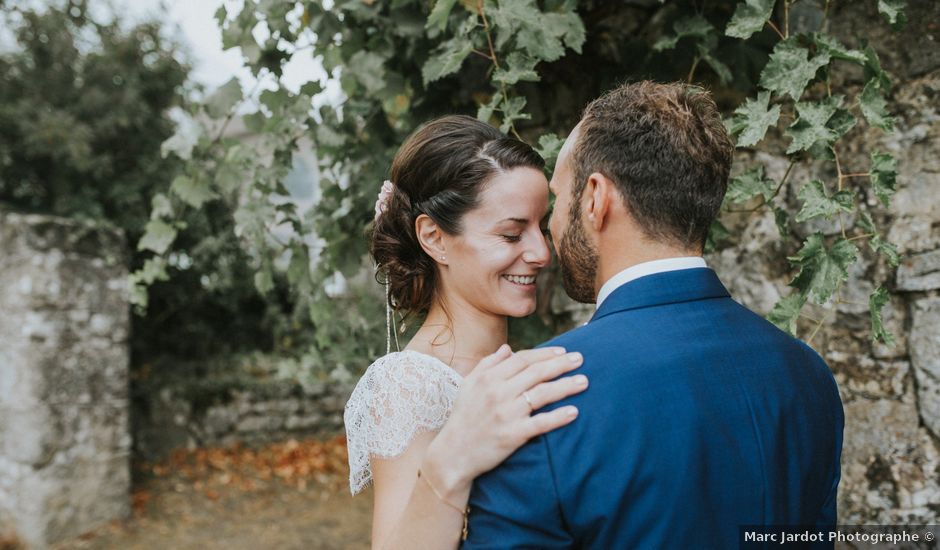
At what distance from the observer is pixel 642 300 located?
1.31 meters

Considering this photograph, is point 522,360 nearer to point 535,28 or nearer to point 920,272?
point 535,28

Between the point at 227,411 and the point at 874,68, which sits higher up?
the point at 874,68

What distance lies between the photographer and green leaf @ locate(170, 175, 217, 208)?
2727mm

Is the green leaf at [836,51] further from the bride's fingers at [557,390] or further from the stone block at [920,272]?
the bride's fingers at [557,390]

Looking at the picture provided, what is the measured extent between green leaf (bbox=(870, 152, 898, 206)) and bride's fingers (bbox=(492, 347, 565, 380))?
0.93 meters

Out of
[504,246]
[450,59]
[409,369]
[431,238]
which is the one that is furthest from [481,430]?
[450,59]

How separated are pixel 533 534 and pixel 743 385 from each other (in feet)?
1.47

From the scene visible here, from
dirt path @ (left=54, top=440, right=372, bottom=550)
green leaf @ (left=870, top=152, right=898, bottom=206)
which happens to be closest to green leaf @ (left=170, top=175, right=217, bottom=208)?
green leaf @ (left=870, top=152, right=898, bottom=206)

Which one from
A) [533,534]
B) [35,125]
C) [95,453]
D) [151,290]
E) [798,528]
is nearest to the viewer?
[533,534]

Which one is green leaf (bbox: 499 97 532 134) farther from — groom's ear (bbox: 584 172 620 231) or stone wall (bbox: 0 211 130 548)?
stone wall (bbox: 0 211 130 548)

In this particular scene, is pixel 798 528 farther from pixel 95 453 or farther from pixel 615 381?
pixel 95 453

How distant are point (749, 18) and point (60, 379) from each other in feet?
18.2

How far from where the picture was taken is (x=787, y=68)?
1.75m

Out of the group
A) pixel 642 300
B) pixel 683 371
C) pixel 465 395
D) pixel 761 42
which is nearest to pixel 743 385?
pixel 683 371
